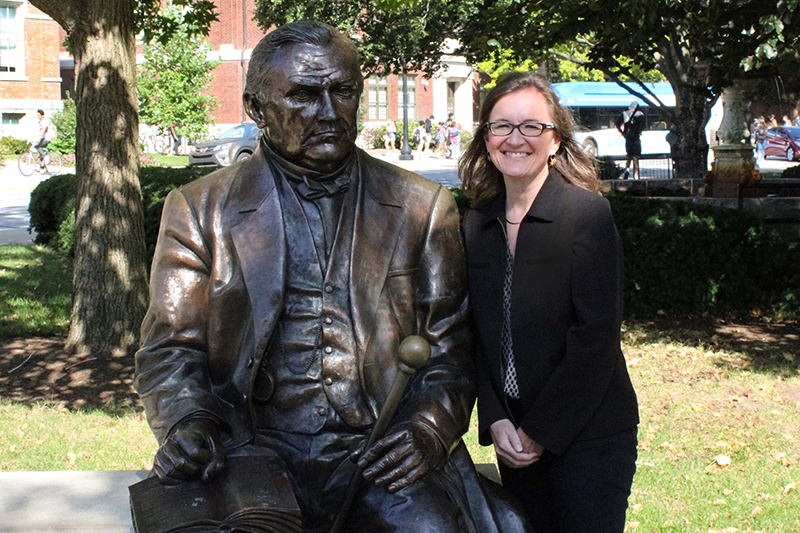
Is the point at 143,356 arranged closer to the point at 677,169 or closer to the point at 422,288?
the point at 422,288

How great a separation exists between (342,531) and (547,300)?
0.87m

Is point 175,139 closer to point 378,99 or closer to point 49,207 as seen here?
point 378,99

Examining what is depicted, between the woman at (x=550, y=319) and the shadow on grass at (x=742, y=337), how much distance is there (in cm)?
503

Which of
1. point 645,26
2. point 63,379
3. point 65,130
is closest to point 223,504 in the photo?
point 63,379

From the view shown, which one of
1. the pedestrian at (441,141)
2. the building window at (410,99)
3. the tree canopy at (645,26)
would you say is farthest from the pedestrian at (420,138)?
the tree canopy at (645,26)

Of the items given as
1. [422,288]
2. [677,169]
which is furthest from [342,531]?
[677,169]

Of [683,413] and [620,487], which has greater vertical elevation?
[620,487]

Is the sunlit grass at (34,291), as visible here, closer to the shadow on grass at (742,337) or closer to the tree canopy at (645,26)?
the tree canopy at (645,26)

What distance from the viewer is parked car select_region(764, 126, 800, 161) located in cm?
3316

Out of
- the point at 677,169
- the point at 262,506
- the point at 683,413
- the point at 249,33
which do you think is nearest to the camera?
the point at 262,506

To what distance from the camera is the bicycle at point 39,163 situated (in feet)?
81.3

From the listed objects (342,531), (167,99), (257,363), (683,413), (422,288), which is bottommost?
(683,413)

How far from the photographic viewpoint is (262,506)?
87.4 inches

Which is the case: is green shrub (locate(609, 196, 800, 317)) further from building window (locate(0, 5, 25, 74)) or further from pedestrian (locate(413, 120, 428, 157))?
building window (locate(0, 5, 25, 74))
